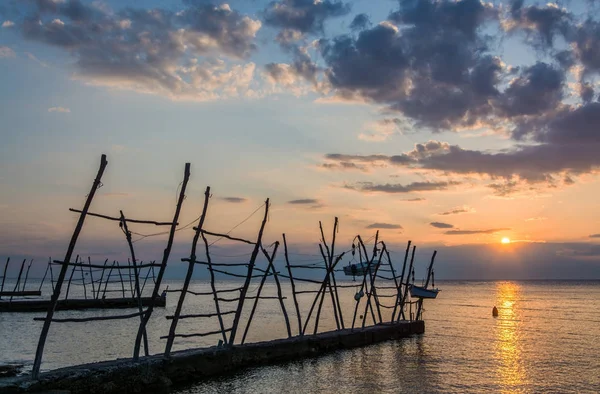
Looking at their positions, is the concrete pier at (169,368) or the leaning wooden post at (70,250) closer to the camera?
the concrete pier at (169,368)

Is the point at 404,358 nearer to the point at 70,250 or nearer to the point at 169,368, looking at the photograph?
the point at 169,368

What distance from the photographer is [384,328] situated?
2103cm

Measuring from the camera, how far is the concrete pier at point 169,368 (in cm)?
997

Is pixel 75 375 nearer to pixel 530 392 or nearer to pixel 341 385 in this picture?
pixel 341 385

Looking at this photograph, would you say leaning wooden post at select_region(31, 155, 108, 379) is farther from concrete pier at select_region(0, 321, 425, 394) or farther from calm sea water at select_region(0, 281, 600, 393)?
calm sea water at select_region(0, 281, 600, 393)

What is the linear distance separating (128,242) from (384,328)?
11028mm

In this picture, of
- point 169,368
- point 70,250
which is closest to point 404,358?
point 169,368

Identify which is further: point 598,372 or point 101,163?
point 598,372

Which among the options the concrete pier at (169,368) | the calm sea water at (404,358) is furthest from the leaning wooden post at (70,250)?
the calm sea water at (404,358)

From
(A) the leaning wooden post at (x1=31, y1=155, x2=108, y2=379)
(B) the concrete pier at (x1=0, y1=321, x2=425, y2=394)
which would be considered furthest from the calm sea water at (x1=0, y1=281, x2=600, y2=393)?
(A) the leaning wooden post at (x1=31, y1=155, x2=108, y2=379)

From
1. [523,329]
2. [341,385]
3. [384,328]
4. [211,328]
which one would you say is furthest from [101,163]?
[523,329]

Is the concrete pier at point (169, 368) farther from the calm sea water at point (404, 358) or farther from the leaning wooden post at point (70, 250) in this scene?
the leaning wooden post at point (70, 250)

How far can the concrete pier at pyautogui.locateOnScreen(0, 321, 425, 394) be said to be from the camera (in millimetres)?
9969

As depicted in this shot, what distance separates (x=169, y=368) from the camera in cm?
1212
